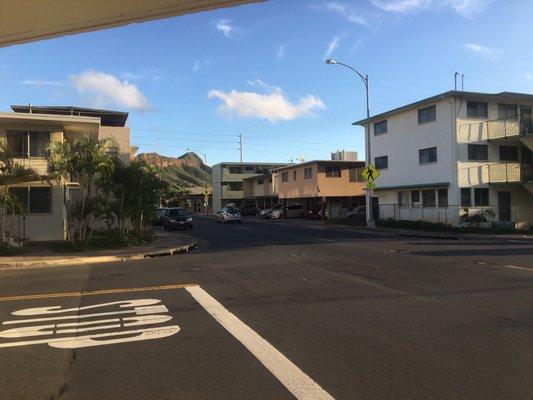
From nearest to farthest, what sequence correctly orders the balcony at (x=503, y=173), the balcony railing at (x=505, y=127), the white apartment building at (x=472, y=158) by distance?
1. the white apartment building at (x=472, y=158)
2. the balcony railing at (x=505, y=127)
3. the balcony at (x=503, y=173)

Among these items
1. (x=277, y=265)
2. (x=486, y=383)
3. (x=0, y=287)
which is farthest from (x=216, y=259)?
(x=486, y=383)

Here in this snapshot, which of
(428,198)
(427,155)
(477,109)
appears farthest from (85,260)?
(477,109)

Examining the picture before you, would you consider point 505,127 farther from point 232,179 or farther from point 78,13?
point 232,179

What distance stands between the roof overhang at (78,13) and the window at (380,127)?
122ft

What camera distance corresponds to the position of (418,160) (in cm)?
3666

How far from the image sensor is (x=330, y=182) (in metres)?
53.7

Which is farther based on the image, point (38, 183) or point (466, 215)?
point (466, 215)

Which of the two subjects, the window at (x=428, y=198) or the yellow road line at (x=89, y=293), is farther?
the window at (x=428, y=198)

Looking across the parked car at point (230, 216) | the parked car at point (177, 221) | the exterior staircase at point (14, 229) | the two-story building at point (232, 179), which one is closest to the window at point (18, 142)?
the exterior staircase at point (14, 229)

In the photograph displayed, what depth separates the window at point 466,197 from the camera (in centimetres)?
3319

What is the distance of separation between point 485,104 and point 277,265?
2491cm

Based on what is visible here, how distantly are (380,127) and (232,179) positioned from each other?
43909 mm

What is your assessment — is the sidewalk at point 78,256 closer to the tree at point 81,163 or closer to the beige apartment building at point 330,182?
the tree at point 81,163

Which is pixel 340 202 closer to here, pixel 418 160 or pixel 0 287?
pixel 418 160
